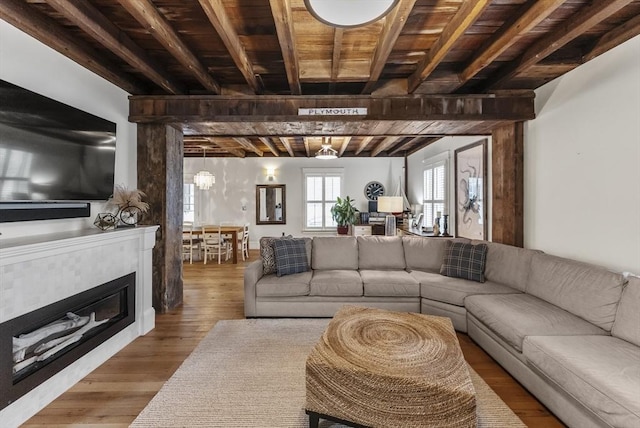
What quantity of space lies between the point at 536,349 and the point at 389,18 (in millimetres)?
2415

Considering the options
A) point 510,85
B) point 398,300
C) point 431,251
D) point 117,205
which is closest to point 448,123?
point 510,85

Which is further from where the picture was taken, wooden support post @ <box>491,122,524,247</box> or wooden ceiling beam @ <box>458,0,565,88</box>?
wooden support post @ <box>491,122,524,247</box>

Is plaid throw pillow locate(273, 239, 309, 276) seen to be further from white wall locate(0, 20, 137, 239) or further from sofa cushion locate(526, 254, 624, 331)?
sofa cushion locate(526, 254, 624, 331)

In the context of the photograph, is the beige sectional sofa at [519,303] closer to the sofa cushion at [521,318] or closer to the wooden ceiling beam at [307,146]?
the sofa cushion at [521,318]

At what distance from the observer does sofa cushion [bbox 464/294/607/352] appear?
6.63ft

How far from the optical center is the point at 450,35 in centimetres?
219

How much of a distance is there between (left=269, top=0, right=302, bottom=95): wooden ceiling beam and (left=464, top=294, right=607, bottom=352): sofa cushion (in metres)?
2.71

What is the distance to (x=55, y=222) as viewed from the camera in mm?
2377

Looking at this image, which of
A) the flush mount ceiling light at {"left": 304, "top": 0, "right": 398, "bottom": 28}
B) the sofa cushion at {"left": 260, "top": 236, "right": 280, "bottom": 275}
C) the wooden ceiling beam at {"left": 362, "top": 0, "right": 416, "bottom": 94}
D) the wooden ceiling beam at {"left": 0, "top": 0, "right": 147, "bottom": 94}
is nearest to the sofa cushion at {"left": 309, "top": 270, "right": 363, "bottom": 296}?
the sofa cushion at {"left": 260, "top": 236, "right": 280, "bottom": 275}

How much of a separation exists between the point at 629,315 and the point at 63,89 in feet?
15.1

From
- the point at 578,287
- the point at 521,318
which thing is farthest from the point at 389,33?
the point at 578,287

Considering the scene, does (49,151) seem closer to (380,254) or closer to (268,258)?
(268,258)

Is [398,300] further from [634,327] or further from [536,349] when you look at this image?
[634,327]

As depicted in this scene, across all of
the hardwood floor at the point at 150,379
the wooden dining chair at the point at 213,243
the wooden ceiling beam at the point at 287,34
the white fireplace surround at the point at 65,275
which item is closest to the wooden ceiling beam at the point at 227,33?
the wooden ceiling beam at the point at 287,34
